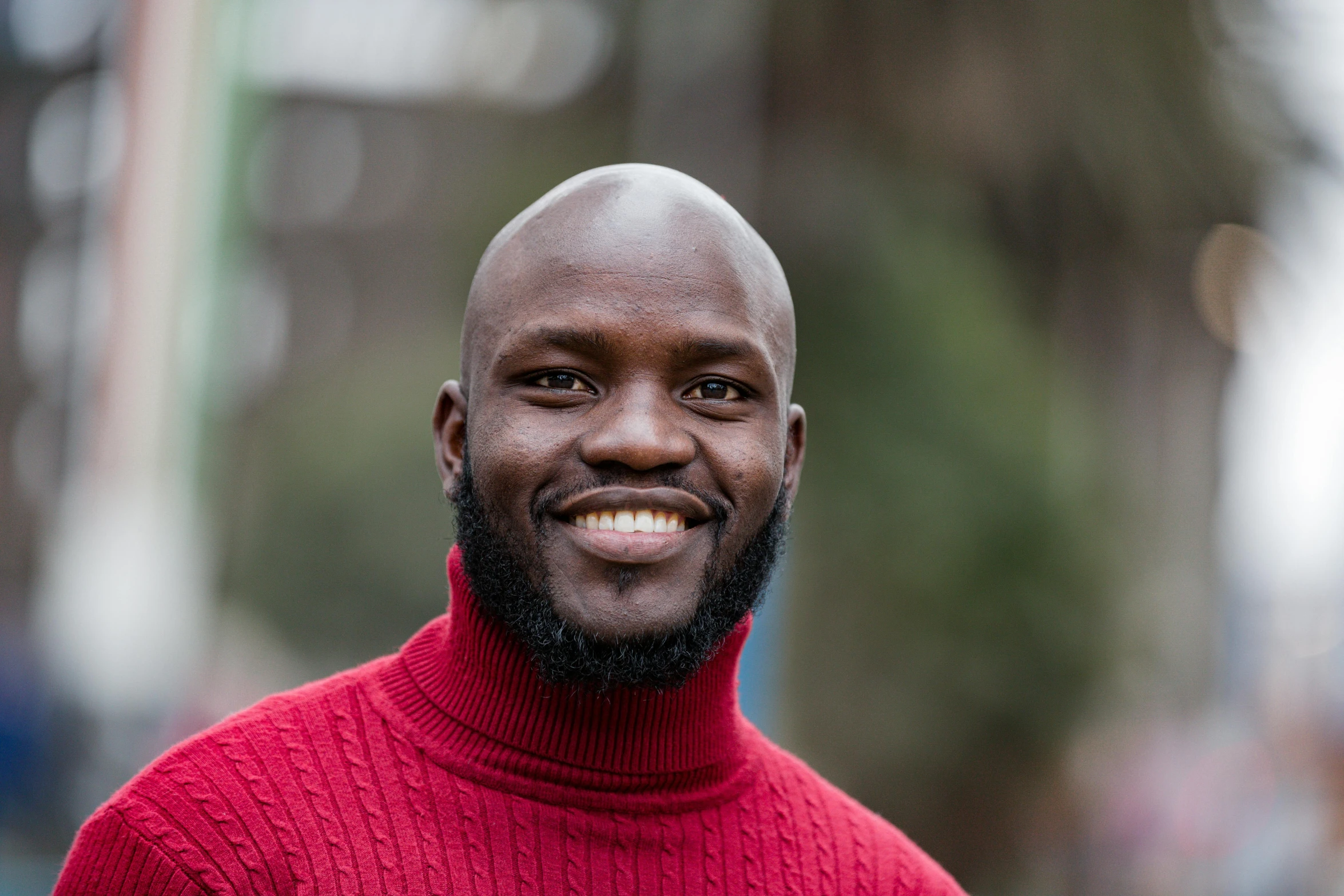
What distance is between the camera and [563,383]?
2.47 meters

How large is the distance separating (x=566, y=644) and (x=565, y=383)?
0.39 m

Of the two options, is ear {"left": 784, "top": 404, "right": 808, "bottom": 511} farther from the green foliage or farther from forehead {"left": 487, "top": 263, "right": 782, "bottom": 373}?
the green foliage

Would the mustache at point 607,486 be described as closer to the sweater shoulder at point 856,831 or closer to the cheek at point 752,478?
the cheek at point 752,478

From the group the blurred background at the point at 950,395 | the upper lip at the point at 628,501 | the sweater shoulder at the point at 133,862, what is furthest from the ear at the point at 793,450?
the blurred background at the point at 950,395

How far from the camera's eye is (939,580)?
10.2m

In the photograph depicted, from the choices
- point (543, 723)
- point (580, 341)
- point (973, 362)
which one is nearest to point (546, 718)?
point (543, 723)

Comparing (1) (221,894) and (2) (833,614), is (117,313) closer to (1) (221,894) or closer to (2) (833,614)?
(2) (833,614)

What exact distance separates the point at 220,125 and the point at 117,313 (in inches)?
43.5

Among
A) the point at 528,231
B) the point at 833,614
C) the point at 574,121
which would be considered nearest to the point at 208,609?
the point at 574,121

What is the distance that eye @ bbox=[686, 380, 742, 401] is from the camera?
250 cm

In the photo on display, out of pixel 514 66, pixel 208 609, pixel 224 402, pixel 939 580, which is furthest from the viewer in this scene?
pixel 514 66

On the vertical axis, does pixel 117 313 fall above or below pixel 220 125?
below

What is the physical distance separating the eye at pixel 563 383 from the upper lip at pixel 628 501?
6.4 inches

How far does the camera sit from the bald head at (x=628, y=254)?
2.49 m
